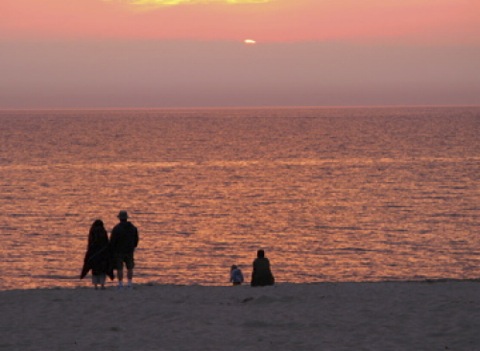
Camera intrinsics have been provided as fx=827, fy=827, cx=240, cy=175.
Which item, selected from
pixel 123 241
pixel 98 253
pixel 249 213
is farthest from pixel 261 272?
pixel 249 213

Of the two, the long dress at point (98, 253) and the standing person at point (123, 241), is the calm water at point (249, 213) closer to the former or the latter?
the long dress at point (98, 253)

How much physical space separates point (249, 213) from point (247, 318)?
3413 centimetres

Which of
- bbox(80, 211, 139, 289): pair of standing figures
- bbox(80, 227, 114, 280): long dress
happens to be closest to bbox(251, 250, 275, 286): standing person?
bbox(80, 211, 139, 289): pair of standing figures

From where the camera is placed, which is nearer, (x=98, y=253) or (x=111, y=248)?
(x=111, y=248)

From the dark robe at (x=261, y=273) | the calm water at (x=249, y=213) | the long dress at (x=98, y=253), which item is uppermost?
the long dress at (x=98, y=253)

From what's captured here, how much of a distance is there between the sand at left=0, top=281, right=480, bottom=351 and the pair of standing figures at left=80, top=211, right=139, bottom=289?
0.60 m

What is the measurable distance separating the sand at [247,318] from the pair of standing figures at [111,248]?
23.6 inches

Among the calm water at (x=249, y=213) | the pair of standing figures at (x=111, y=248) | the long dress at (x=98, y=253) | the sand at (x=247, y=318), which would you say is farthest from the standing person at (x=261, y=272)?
the calm water at (x=249, y=213)

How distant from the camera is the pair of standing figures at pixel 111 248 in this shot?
19.4 meters

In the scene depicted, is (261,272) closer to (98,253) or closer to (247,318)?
(98,253)

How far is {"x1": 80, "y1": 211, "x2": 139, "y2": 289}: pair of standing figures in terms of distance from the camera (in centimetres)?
1939

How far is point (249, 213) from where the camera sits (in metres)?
50.4

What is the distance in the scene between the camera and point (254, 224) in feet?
149

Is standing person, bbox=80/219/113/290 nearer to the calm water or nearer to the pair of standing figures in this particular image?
the pair of standing figures
